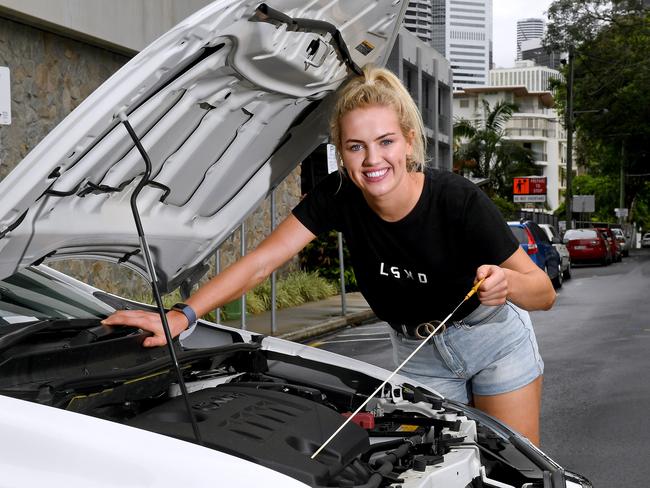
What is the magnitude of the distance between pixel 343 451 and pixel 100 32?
10805mm

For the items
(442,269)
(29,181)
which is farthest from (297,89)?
(29,181)

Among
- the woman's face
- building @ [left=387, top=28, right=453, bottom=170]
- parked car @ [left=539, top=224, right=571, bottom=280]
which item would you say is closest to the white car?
the woman's face

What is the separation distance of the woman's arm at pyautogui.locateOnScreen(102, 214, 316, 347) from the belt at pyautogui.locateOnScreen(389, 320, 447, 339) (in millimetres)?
477

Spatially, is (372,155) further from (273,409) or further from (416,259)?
(273,409)

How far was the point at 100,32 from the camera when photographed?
40.7 feet

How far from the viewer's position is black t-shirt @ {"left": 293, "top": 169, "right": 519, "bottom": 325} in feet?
10.3

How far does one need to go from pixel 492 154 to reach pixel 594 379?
50072 millimetres

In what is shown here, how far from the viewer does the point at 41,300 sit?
3.60 metres

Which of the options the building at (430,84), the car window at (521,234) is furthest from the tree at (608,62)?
the car window at (521,234)

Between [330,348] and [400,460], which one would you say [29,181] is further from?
[330,348]

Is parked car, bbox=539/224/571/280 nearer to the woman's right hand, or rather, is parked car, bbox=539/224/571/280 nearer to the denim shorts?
the denim shorts

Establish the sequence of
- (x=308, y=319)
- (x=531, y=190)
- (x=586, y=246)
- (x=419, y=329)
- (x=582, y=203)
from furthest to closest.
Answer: (x=582, y=203)
(x=531, y=190)
(x=586, y=246)
(x=308, y=319)
(x=419, y=329)

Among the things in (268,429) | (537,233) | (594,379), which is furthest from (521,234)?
(268,429)

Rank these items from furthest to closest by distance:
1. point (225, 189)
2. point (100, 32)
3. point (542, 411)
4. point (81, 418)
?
point (100, 32), point (542, 411), point (225, 189), point (81, 418)
